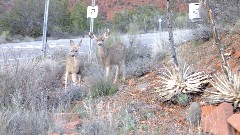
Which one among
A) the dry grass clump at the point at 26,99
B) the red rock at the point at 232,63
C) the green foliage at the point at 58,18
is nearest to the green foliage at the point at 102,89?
the dry grass clump at the point at 26,99

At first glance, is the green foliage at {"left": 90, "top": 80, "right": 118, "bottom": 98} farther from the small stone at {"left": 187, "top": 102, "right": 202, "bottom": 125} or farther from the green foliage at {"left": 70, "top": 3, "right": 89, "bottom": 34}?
the green foliage at {"left": 70, "top": 3, "right": 89, "bottom": 34}

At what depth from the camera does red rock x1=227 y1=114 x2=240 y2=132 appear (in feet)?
26.7

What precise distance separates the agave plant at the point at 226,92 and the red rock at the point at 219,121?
27 cm

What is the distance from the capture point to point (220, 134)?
831cm

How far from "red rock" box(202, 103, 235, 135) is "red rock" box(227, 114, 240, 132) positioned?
9cm

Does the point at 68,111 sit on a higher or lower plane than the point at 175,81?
lower

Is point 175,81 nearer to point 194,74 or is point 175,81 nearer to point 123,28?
point 194,74

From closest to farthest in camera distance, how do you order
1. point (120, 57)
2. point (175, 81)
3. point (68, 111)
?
point (175, 81) < point (68, 111) < point (120, 57)

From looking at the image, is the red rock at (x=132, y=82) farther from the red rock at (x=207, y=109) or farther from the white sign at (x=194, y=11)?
the red rock at (x=207, y=109)

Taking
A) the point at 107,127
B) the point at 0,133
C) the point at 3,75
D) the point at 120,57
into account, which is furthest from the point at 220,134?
the point at 120,57

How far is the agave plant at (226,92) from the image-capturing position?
29.7 feet

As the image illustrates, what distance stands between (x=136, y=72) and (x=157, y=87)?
118 inches

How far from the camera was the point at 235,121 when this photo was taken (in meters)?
8.23

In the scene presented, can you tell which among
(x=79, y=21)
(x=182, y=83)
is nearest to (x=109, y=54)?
(x=182, y=83)
